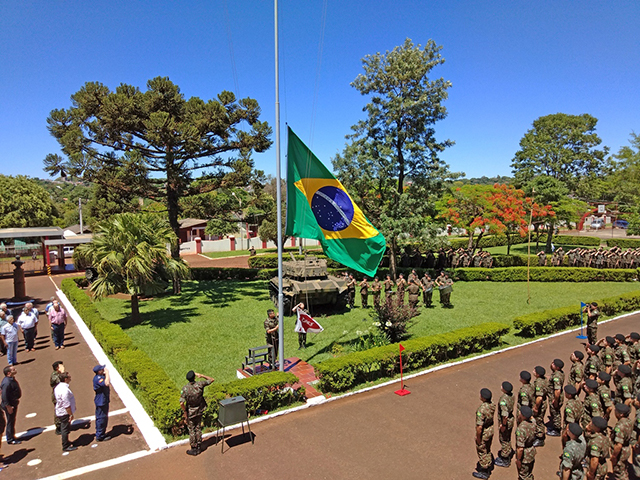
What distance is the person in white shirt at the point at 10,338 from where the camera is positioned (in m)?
12.2

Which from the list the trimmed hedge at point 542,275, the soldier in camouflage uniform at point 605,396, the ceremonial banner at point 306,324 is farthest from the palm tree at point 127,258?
the trimmed hedge at point 542,275

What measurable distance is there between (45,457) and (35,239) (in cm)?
3796

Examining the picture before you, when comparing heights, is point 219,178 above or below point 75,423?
above

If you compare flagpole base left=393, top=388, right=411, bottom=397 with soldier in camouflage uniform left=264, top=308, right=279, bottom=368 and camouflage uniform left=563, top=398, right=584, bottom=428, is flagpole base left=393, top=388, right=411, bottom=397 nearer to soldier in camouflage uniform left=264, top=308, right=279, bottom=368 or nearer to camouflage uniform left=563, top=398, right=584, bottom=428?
soldier in camouflage uniform left=264, top=308, right=279, bottom=368

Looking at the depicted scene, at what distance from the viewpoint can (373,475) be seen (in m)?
7.16

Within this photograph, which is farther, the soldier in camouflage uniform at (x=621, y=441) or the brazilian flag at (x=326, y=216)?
the brazilian flag at (x=326, y=216)

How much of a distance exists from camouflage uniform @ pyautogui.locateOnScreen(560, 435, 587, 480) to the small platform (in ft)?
17.9

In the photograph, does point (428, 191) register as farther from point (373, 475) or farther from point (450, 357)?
point (373, 475)

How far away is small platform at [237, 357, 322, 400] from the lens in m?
10.4

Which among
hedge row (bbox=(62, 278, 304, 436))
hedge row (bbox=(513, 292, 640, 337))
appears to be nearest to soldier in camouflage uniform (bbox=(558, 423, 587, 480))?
hedge row (bbox=(62, 278, 304, 436))

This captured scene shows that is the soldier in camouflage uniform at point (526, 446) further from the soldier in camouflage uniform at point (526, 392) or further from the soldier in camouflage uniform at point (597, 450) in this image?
the soldier in camouflage uniform at point (526, 392)

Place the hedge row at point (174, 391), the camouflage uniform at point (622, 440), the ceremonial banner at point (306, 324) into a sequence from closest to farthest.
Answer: the camouflage uniform at point (622, 440), the hedge row at point (174, 391), the ceremonial banner at point (306, 324)

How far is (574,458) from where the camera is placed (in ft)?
19.6

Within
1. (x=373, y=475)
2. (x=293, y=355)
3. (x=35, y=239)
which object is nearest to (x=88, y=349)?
(x=293, y=355)
